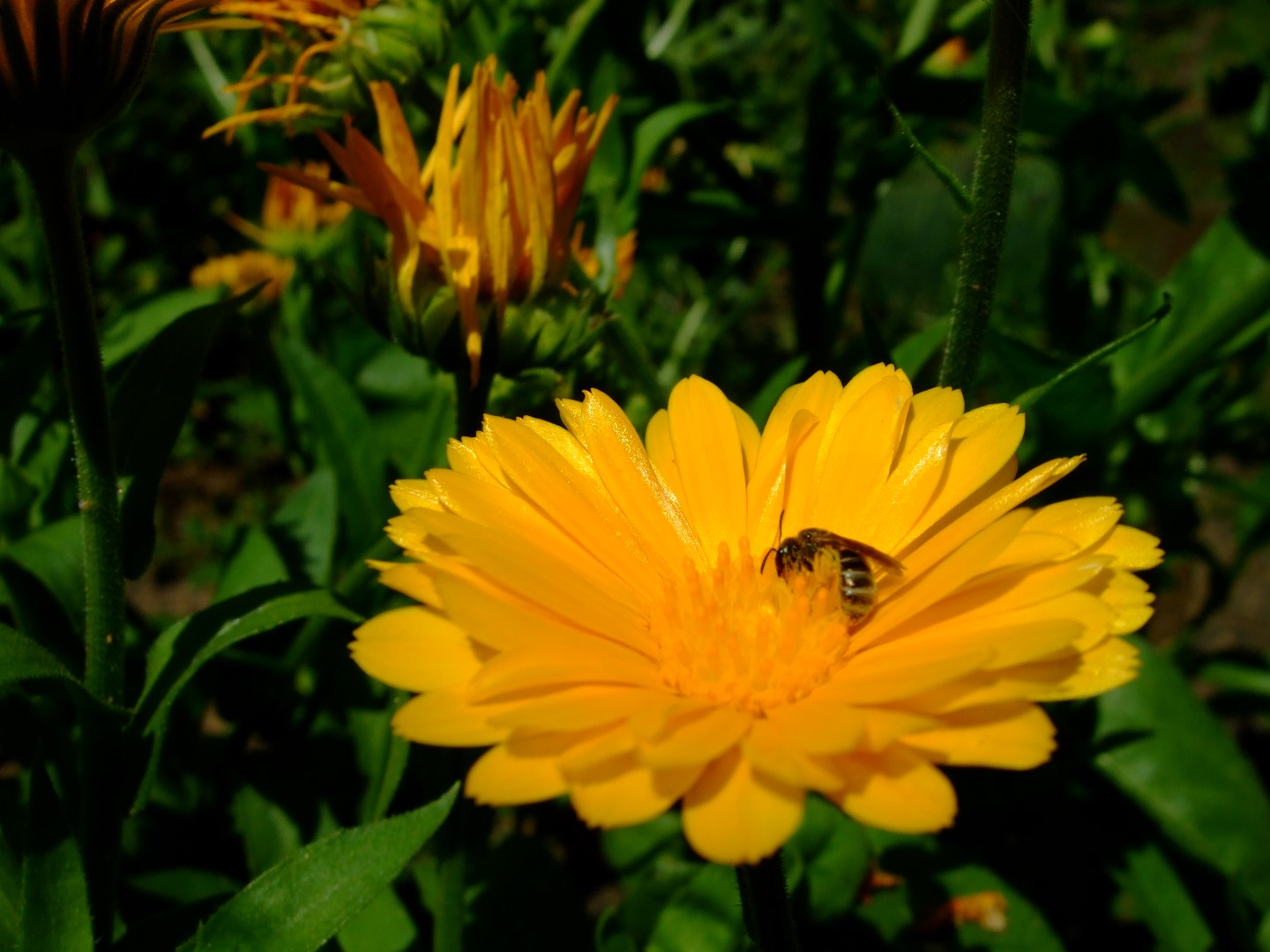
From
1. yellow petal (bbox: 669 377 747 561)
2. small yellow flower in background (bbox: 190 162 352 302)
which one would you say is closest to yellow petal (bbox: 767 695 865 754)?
yellow petal (bbox: 669 377 747 561)

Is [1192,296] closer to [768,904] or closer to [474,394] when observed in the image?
[474,394]

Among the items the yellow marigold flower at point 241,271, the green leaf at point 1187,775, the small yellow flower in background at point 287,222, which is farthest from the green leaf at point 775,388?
the yellow marigold flower at point 241,271

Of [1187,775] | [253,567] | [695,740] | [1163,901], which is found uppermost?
[695,740]

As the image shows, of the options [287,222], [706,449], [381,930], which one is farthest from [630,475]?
[287,222]

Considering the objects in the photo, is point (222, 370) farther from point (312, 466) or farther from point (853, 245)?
point (853, 245)

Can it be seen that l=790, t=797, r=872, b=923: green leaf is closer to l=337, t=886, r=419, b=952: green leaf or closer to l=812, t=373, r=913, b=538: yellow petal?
l=337, t=886, r=419, b=952: green leaf

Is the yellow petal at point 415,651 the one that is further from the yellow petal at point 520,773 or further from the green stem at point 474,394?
the green stem at point 474,394
